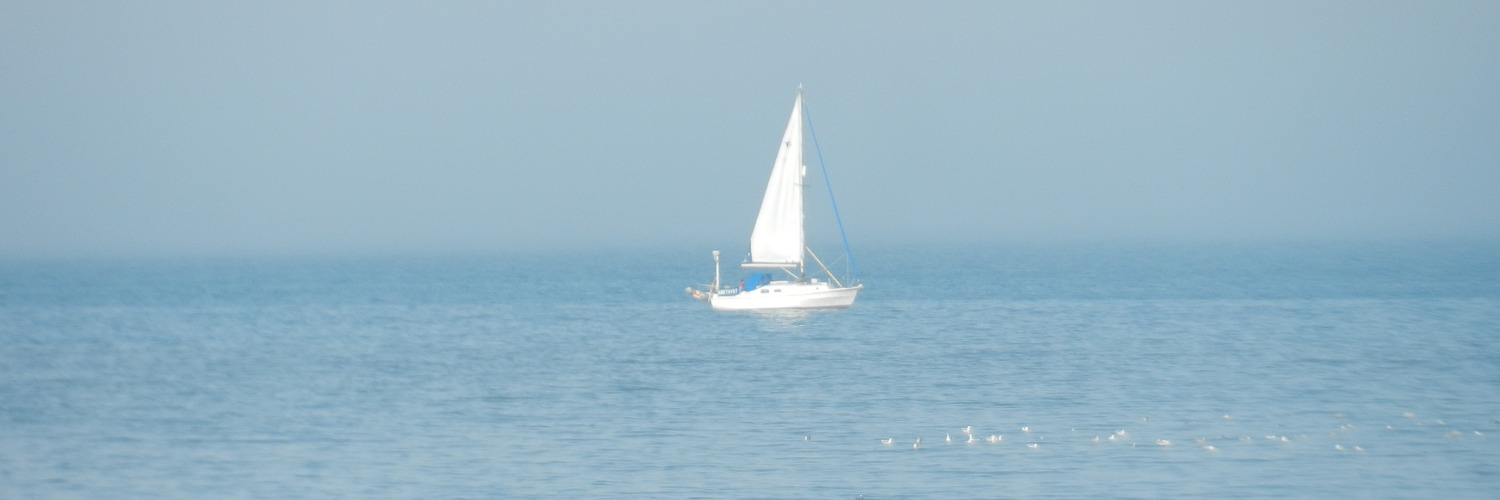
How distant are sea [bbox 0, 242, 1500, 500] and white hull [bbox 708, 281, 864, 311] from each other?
646mm

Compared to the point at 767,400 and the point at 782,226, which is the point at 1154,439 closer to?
the point at 767,400

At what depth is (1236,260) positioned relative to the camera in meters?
142

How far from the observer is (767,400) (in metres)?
37.1

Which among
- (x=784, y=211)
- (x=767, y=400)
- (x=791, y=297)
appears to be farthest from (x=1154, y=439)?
(x=784, y=211)

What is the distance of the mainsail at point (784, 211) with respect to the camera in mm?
66938

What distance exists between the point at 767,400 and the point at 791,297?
26.6 m

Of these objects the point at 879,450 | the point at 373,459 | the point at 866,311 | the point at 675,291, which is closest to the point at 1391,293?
the point at 866,311

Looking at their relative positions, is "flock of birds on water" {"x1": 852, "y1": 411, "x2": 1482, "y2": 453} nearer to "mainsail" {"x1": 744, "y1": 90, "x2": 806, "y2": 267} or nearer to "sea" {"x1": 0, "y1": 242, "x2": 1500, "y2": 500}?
"sea" {"x1": 0, "y1": 242, "x2": 1500, "y2": 500}

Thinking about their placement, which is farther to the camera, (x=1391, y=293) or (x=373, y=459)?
(x=1391, y=293)

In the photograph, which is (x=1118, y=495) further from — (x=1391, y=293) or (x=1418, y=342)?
(x=1391, y=293)

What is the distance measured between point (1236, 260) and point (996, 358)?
10213 cm

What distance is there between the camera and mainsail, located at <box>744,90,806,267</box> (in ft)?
220

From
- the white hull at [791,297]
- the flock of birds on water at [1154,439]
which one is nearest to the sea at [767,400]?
the flock of birds on water at [1154,439]

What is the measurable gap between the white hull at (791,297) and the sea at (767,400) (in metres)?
A: 0.65
